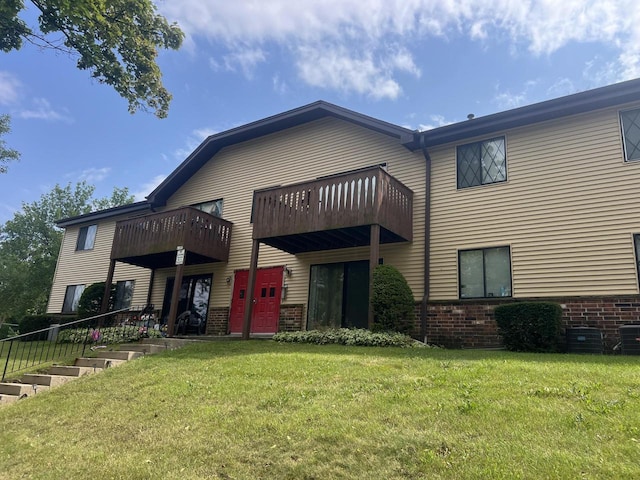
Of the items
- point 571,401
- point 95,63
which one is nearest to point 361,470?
point 571,401

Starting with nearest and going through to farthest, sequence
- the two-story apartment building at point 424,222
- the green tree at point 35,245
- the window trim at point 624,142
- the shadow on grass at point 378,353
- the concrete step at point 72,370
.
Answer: the shadow on grass at point 378,353 → the concrete step at point 72,370 → the window trim at point 624,142 → the two-story apartment building at point 424,222 → the green tree at point 35,245

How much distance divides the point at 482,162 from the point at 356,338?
587 centimetres

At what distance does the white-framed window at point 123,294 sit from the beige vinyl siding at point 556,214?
12.7m

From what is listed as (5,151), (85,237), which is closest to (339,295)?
(85,237)

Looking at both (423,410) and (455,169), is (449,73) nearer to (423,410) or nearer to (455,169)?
(455,169)

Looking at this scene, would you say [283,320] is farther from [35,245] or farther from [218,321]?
[35,245]

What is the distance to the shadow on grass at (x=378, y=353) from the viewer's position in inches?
299

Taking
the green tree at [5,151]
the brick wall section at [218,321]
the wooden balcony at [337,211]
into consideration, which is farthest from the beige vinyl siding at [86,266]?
the wooden balcony at [337,211]

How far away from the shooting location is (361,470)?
382 centimetres

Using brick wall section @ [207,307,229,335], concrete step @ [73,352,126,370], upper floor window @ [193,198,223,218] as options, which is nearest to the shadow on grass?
concrete step @ [73,352,126,370]

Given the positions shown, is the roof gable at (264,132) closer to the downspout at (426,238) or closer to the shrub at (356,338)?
the downspout at (426,238)

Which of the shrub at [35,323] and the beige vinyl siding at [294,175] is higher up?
the beige vinyl siding at [294,175]

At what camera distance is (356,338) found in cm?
1016

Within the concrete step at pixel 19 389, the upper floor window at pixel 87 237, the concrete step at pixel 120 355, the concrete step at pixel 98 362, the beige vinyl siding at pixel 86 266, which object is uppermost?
the upper floor window at pixel 87 237
